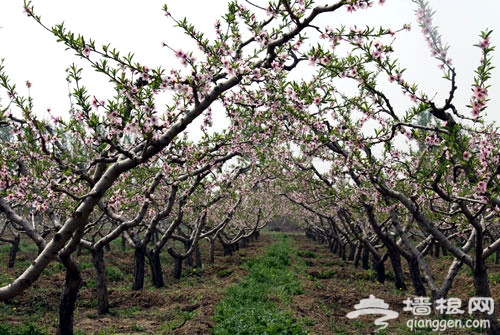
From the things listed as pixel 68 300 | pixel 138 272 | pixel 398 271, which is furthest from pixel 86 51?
pixel 398 271

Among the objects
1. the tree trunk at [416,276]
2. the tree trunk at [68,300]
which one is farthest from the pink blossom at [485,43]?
the tree trunk at [68,300]

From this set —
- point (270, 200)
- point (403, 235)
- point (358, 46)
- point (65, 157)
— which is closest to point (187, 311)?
point (65, 157)

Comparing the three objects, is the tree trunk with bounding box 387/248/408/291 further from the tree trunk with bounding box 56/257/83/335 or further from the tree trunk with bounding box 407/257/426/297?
the tree trunk with bounding box 56/257/83/335

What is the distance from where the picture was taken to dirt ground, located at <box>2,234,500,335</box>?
10.1m

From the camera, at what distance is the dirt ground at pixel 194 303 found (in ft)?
33.3

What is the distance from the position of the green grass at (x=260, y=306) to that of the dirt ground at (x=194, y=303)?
15.8 inches

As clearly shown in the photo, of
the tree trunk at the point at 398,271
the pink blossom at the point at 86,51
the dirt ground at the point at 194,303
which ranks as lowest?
the dirt ground at the point at 194,303

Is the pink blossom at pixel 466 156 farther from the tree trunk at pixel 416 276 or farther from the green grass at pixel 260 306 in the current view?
the tree trunk at pixel 416 276

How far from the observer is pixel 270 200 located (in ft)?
108

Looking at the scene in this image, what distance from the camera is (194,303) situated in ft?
41.7

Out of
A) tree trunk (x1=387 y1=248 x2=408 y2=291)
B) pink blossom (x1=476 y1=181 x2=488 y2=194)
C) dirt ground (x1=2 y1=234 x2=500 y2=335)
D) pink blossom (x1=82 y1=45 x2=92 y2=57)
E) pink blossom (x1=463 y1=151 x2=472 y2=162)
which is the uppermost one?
pink blossom (x1=82 y1=45 x2=92 y2=57)

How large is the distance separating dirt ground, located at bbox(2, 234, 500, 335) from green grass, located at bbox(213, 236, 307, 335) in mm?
402

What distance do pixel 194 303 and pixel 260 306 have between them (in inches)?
103

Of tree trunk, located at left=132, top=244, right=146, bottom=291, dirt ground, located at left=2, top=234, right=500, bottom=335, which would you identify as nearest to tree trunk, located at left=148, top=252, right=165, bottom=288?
dirt ground, located at left=2, top=234, right=500, bottom=335
